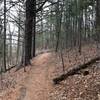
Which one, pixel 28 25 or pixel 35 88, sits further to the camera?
pixel 28 25

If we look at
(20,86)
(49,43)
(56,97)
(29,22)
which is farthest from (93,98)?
(49,43)

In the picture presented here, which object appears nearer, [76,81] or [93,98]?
[93,98]

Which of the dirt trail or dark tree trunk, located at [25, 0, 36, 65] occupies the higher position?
dark tree trunk, located at [25, 0, 36, 65]

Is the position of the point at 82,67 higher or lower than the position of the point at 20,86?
higher

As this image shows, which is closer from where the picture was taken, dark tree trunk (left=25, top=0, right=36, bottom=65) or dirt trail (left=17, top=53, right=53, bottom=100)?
dirt trail (left=17, top=53, right=53, bottom=100)

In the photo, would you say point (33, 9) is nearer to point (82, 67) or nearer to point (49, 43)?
point (82, 67)

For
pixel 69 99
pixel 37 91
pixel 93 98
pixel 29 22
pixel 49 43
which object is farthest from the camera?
pixel 49 43

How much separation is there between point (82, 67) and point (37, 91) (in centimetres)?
255

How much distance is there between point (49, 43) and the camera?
210 ft

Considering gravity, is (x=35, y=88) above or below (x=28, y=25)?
below

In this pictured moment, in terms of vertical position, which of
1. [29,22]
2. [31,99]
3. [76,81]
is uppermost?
[29,22]

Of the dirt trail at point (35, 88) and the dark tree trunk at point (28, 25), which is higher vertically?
the dark tree trunk at point (28, 25)

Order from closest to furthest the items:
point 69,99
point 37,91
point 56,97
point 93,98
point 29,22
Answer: point 93,98, point 69,99, point 56,97, point 37,91, point 29,22

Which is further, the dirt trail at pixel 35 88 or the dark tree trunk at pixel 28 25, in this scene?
the dark tree trunk at pixel 28 25
